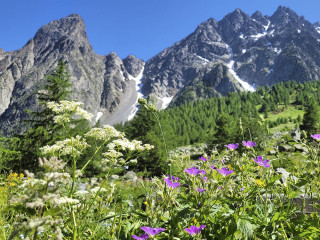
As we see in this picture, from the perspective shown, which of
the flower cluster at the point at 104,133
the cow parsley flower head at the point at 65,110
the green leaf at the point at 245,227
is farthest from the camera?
the flower cluster at the point at 104,133

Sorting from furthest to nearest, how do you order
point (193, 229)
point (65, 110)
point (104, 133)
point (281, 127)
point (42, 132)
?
point (281, 127)
point (42, 132)
point (104, 133)
point (65, 110)
point (193, 229)

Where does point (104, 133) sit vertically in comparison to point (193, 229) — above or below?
above

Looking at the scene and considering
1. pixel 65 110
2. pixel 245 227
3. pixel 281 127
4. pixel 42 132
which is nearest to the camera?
pixel 245 227

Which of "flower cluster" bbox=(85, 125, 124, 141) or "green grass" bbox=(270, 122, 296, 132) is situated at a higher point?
"green grass" bbox=(270, 122, 296, 132)

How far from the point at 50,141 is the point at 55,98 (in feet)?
10.7

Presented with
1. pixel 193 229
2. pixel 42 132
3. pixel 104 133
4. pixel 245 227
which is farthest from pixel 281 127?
pixel 193 229

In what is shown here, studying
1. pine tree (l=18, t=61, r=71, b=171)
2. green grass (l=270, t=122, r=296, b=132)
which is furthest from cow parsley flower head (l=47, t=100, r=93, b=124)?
green grass (l=270, t=122, r=296, b=132)

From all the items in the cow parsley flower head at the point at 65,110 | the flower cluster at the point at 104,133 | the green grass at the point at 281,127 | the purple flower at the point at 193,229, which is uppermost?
the green grass at the point at 281,127

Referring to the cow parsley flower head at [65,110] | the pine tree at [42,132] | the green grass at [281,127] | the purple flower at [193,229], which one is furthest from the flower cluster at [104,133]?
the green grass at [281,127]

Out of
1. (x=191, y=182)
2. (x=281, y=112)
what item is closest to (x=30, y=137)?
(x=191, y=182)

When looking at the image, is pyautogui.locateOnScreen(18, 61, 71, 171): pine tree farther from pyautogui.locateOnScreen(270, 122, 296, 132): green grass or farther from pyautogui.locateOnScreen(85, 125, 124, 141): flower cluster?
pyautogui.locateOnScreen(270, 122, 296, 132): green grass

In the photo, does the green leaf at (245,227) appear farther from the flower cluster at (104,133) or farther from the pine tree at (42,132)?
the pine tree at (42,132)

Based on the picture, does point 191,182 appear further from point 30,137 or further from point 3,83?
point 3,83

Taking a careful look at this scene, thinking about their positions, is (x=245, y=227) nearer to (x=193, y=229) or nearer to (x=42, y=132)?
(x=193, y=229)
